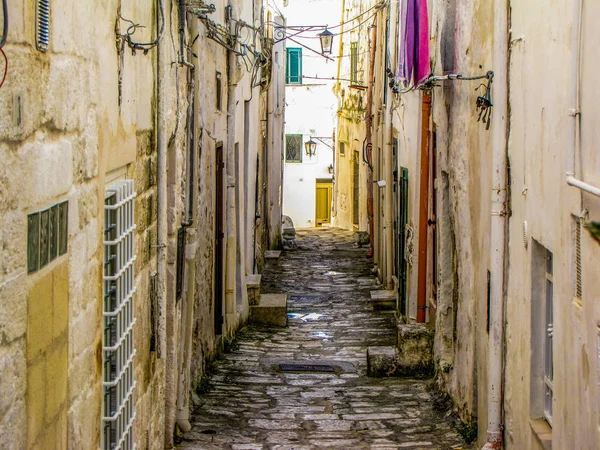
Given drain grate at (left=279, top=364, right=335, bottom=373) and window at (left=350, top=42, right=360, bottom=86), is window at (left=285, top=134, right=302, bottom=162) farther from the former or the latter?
drain grate at (left=279, top=364, right=335, bottom=373)

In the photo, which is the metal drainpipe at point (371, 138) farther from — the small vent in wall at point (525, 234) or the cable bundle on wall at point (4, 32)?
the cable bundle on wall at point (4, 32)

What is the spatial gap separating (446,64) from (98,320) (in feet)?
20.4

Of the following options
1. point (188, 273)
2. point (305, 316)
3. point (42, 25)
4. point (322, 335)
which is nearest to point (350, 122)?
point (305, 316)

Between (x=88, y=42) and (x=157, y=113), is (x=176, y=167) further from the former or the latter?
(x=88, y=42)

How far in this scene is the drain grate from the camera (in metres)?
12.1

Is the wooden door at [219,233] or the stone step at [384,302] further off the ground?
the wooden door at [219,233]

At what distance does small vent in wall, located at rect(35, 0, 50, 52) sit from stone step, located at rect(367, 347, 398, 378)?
330 inches

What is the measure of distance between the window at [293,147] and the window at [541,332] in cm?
3091

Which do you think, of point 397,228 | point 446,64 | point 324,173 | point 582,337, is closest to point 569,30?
point 582,337

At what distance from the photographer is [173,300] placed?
26.8ft

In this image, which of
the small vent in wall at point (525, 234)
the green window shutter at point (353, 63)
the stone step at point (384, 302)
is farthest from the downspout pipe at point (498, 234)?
the green window shutter at point (353, 63)

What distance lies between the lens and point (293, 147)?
3809 cm

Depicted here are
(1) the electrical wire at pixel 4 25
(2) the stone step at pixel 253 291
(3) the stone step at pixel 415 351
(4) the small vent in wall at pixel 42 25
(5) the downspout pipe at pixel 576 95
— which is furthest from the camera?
(2) the stone step at pixel 253 291

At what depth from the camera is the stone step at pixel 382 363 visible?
1158 centimetres
